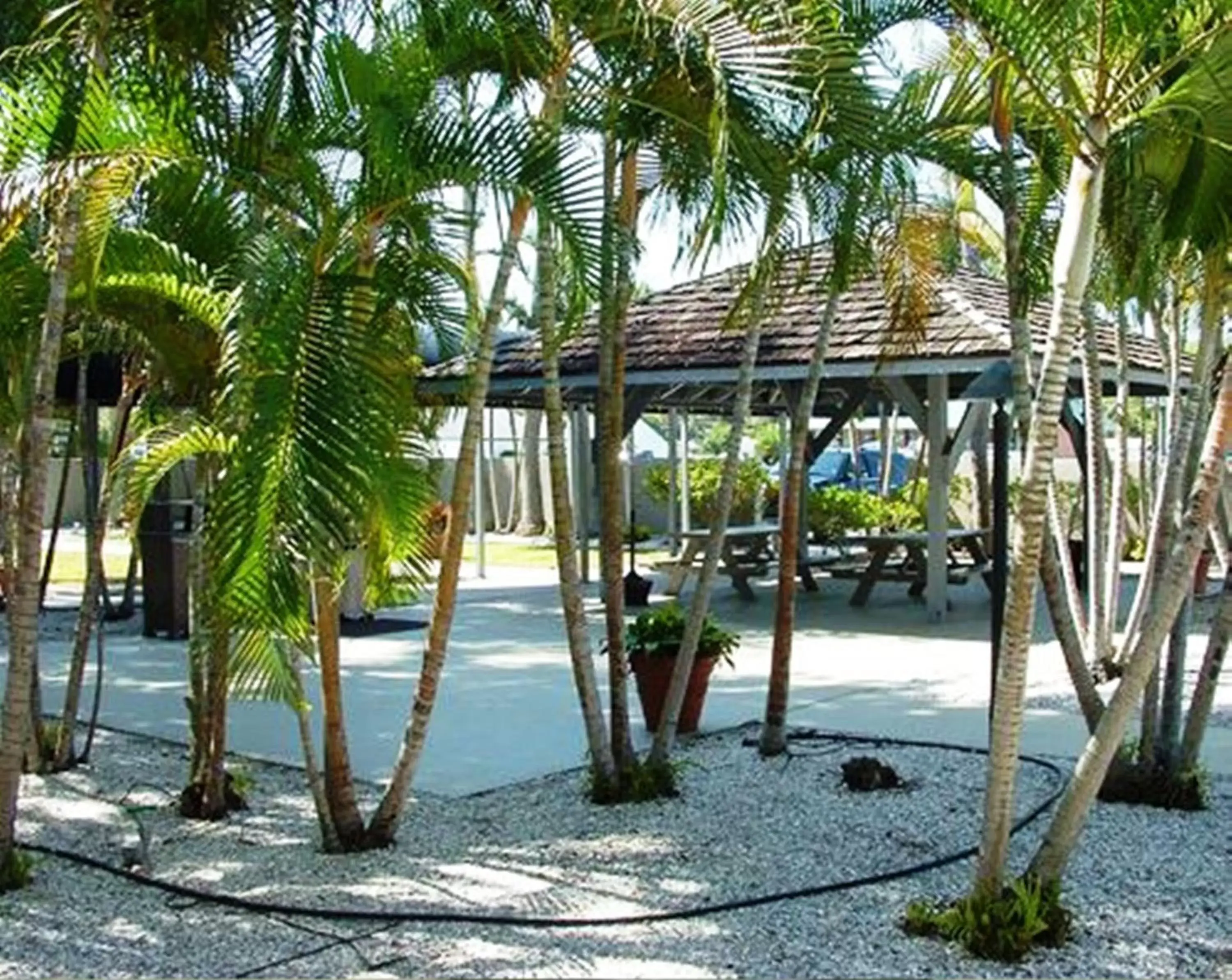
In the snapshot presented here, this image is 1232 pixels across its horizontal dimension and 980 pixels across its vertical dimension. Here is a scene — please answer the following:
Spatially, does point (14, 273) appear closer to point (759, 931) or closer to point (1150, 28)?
point (759, 931)

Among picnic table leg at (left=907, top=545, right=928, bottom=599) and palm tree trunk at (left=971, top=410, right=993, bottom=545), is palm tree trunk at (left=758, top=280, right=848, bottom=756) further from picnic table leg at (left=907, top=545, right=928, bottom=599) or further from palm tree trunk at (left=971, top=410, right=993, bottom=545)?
palm tree trunk at (left=971, top=410, right=993, bottom=545)

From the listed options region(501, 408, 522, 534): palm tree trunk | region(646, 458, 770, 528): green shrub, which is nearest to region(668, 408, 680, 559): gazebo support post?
region(646, 458, 770, 528): green shrub

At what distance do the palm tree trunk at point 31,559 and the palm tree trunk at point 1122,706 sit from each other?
11.4 ft

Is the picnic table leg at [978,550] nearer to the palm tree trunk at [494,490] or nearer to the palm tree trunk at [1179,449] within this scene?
the palm tree trunk at [1179,449]

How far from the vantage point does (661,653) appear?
25.1 ft

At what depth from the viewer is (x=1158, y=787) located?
6223 millimetres

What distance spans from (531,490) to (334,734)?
23.4m

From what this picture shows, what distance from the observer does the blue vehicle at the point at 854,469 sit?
108 ft

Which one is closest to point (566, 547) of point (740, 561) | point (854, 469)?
point (740, 561)

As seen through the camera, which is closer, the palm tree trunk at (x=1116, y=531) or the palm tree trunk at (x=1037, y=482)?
the palm tree trunk at (x=1037, y=482)

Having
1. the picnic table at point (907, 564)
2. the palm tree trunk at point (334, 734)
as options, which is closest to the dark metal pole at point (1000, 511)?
the palm tree trunk at point (334, 734)

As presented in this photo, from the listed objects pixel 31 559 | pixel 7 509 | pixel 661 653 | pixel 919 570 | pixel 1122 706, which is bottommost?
pixel 661 653

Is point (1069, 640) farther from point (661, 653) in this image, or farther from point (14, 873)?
point (14, 873)

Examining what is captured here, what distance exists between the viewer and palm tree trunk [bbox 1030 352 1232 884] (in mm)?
4281
